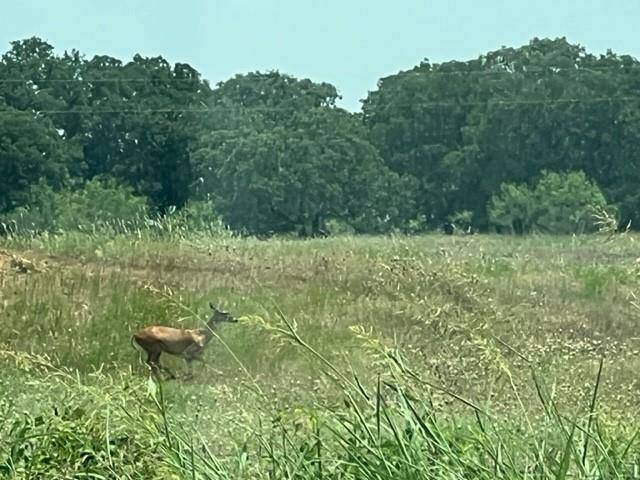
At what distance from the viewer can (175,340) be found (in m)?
7.70

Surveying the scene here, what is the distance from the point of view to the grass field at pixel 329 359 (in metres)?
3.45

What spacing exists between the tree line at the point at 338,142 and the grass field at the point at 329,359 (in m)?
0.35

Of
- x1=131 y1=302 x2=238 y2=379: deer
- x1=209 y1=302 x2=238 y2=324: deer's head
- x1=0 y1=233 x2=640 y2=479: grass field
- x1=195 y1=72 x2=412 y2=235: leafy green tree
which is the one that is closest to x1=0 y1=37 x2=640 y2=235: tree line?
x1=195 y1=72 x2=412 y2=235: leafy green tree

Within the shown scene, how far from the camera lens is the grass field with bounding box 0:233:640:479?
3.45m

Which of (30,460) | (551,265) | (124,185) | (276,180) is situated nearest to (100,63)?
(124,185)

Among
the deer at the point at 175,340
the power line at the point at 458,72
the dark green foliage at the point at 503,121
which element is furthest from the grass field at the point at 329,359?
the power line at the point at 458,72

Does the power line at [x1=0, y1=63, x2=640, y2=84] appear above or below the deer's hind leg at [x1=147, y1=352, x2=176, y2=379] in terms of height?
above

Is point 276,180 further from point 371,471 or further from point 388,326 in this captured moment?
point 371,471

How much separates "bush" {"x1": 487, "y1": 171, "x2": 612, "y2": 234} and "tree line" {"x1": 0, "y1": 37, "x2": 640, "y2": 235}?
0.7 inches

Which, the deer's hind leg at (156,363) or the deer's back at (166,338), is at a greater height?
the deer's back at (166,338)

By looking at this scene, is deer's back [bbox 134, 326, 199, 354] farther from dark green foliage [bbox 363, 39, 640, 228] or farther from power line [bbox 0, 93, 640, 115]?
dark green foliage [bbox 363, 39, 640, 228]

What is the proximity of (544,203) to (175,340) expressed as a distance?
12.2 ft

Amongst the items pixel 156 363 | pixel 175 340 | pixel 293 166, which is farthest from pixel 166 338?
pixel 293 166

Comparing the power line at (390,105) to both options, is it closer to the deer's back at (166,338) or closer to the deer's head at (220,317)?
the deer's back at (166,338)
